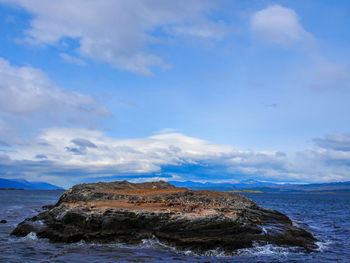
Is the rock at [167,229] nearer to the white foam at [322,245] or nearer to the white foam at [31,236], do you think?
the white foam at [31,236]

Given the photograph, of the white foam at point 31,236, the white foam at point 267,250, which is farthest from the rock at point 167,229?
the white foam at point 267,250

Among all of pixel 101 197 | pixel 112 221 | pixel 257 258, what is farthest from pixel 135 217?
pixel 101 197

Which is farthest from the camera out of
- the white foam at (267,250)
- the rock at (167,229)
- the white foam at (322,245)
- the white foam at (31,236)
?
the white foam at (31,236)

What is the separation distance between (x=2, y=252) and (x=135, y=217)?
908 cm

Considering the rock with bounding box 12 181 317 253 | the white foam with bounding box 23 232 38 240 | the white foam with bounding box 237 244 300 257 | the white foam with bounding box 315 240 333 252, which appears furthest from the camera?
the white foam with bounding box 23 232 38 240

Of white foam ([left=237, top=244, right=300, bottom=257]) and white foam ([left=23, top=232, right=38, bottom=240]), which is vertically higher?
white foam ([left=23, top=232, right=38, bottom=240])

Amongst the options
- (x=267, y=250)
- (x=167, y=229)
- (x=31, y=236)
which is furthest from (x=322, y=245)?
(x=31, y=236)

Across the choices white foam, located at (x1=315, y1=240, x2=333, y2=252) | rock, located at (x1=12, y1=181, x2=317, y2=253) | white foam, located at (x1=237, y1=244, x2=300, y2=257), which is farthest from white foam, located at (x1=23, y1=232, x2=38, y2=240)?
white foam, located at (x1=315, y1=240, x2=333, y2=252)

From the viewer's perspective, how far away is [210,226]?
21.6 meters

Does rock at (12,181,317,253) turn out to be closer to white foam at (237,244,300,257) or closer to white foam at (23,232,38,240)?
white foam at (23,232,38,240)

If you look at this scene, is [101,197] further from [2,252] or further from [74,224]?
[2,252]

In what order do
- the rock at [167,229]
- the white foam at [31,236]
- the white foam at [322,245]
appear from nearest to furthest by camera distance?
the rock at [167,229], the white foam at [322,245], the white foam at [31,236]

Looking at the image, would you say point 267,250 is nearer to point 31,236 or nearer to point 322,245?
point 322,245

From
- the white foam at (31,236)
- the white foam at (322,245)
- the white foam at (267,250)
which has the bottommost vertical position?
the white foam at (322,245)
